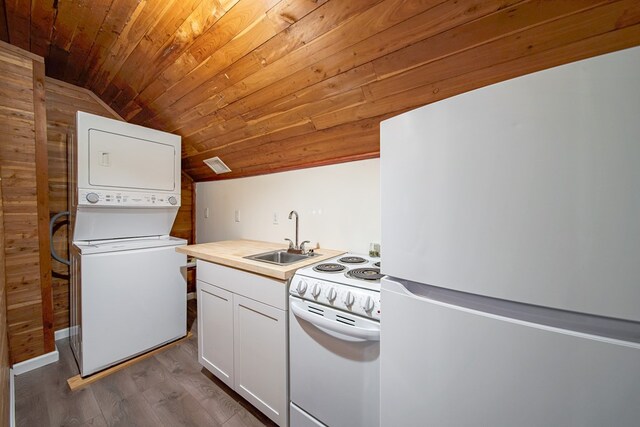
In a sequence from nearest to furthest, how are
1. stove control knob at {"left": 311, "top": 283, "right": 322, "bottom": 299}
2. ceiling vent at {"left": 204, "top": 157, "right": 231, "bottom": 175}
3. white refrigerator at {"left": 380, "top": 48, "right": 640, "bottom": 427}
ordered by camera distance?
white refrigerator at {"left": 380, "top": 48, "right": 640, "bottom": 427}
stove control knob at {"left": 311, "top": 283, "right": 322, "bottom": 299}
ceiling vent at {"left": 204, "top": 157, "right": 231, "bottom": 175}

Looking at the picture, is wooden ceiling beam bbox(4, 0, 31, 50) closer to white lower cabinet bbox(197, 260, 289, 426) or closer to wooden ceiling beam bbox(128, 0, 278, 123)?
wooden ceiling beam bbox(128, 0, 278, 123)

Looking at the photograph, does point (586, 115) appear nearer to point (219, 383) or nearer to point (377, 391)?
point (377, 391)

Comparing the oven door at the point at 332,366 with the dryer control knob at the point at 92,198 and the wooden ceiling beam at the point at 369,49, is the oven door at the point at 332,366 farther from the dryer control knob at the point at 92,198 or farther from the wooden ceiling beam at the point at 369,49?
the dryer control knob at the point at 92,198

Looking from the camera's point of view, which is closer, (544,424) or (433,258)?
(544,424)

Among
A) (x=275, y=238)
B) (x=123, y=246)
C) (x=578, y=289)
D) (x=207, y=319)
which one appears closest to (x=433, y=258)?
(x=578, y=289)

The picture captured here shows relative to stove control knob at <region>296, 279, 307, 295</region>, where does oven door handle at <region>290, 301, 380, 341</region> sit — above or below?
below

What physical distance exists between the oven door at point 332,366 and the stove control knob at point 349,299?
5cm

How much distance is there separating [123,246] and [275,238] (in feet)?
3.93

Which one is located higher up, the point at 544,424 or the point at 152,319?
the point at 544,424

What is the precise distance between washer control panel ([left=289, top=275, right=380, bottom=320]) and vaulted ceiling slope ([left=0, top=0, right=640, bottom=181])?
0.96 metres

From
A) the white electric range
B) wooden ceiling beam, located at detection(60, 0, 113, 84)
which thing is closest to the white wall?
the white electric range

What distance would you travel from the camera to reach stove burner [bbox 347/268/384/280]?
3.72 ft

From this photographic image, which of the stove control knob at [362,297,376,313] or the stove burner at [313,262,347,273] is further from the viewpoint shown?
the stove burner at [313,262,347,273]

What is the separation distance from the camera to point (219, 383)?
1.70 meters
